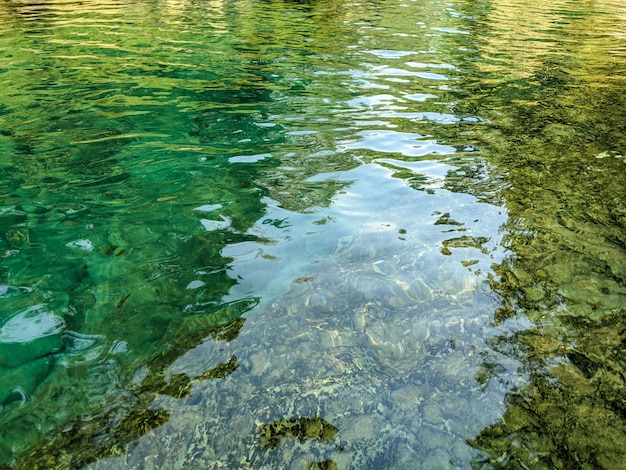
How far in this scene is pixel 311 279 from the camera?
419 cm

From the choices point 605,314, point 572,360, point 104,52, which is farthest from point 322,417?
point 104,52

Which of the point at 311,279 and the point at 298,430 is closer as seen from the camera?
the point at 298,430

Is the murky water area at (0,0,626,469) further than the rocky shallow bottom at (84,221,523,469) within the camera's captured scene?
Yes

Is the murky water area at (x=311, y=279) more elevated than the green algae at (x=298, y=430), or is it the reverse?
the murky water area at (x=311, y=279)

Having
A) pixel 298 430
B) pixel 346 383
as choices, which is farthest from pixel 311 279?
pixel 298 430

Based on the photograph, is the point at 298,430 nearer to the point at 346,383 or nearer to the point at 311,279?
the point at 346,383

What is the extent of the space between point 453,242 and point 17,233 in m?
4.71

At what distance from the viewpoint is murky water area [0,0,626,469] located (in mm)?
2783

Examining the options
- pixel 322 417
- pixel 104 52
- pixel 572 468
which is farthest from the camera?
pixel 104 52

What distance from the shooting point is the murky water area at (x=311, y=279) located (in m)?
2.78

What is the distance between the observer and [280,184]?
5.94 m

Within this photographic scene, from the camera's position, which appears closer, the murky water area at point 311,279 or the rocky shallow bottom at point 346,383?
the rocky shallow bottom at point 346,383

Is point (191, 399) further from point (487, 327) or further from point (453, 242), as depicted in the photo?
point (453, 242)

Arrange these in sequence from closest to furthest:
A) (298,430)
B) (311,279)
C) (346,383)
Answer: (298,430) < (346,383) < (311,279)
